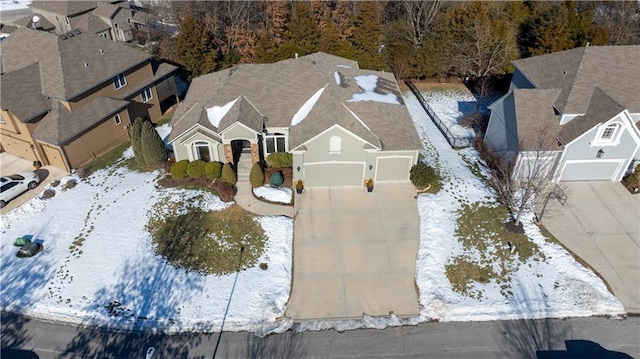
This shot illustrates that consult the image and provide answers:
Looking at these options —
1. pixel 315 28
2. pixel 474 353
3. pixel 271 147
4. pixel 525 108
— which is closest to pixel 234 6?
pixel 315 28

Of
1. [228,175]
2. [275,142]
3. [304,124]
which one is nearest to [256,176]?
[228,175]

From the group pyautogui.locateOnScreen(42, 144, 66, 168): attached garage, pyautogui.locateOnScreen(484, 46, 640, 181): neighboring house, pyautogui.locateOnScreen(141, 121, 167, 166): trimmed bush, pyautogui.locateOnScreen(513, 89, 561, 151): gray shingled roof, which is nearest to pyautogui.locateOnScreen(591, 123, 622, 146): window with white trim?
pyautogui.locateOnScreen(484, 46, 640, 181): neighboring house

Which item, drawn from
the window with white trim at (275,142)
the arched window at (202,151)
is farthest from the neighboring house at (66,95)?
the window with white trim at (275,142)

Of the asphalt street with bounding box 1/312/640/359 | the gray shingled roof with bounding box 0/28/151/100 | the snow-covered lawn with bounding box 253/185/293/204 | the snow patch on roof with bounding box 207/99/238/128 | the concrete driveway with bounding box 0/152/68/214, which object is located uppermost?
the gray shingled roof with bounding box 0/28/151/100

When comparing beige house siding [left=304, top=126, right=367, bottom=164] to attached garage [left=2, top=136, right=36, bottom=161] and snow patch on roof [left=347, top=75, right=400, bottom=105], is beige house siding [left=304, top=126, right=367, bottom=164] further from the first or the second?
attached garage [left=2, top=136, right=36, bottom=161]

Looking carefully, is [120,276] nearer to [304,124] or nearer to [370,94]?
[304,124]

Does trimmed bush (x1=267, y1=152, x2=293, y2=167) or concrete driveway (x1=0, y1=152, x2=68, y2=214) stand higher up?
trimmed bush (x1=267, y1=152, x2=293, y2=167)

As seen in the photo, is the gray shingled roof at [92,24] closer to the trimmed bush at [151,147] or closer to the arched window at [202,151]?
the trimmed bush at [151,147]
